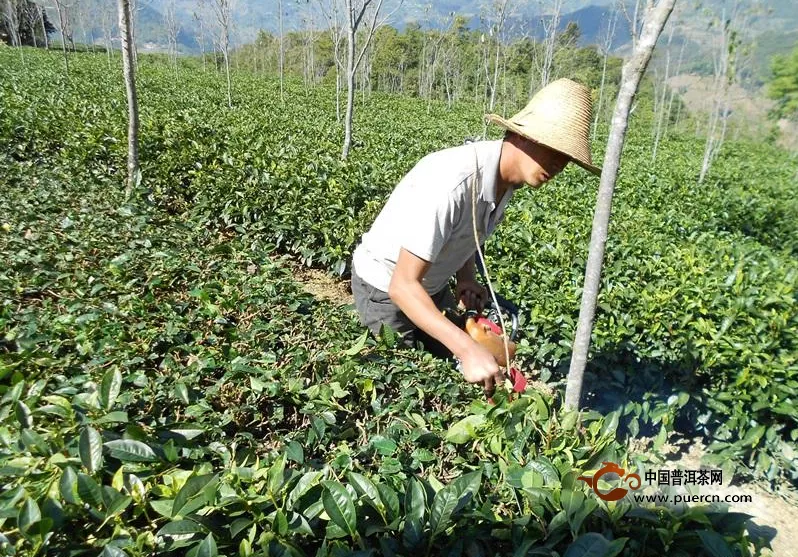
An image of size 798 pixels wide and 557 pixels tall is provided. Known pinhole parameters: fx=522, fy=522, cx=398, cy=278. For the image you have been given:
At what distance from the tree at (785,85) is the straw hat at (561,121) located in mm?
43551

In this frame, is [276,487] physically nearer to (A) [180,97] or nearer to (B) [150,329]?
(B) [150,329]

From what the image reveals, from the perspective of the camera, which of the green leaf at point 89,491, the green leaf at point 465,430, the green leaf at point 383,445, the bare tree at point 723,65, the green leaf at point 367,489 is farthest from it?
the bare tree at point 723,65

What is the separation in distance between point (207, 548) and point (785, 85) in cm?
4884

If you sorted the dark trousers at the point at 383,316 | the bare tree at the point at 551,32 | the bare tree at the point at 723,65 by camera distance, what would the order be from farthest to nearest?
the bare tree at the point at 551,32 → the bare tree at the point at 723,65 → the dark trousers at the point at 383,316

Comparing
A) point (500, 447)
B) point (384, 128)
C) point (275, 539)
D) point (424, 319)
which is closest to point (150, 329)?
point (424, 319)

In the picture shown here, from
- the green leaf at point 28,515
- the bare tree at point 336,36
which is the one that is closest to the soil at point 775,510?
the green leaf at point 28,515

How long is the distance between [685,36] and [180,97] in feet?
68.2

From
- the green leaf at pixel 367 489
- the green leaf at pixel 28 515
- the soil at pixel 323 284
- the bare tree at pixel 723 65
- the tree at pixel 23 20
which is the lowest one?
the soil at pixel 323 284

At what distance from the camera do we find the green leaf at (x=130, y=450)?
127 centimetres

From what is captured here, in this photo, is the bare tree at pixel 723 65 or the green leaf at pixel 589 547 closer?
the green leaf at pixel 589 547

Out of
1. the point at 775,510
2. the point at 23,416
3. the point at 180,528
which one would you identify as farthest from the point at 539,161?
the point at 775,510

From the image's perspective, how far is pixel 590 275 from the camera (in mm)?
1783

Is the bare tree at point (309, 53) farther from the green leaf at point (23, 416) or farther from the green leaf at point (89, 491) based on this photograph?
the green leaf at point (89, 491)

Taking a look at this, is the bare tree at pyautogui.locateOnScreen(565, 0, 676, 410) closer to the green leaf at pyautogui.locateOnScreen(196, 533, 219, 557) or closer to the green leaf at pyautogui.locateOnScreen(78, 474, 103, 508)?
the green leaf at pyautogui.locateOnScreen(196, 533, 219, 557)
